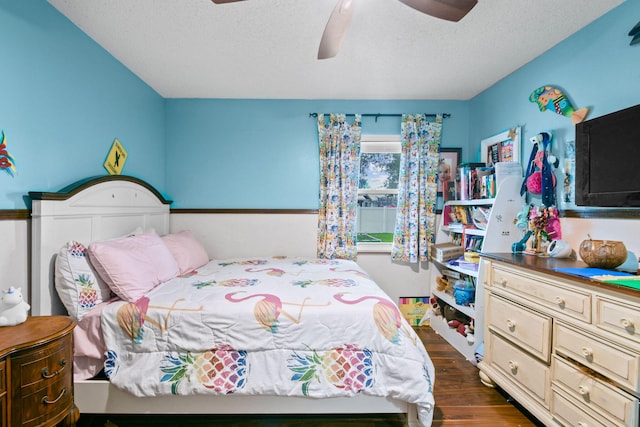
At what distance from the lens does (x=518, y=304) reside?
5.79ft

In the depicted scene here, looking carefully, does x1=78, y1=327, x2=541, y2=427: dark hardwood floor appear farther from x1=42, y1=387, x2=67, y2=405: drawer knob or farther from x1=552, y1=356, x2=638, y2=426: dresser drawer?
x1=42, y1=387, x2=67, y2=405: drawer knob

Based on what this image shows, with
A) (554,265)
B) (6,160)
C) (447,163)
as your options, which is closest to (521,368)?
(554,265)

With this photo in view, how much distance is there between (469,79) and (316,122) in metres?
1.46

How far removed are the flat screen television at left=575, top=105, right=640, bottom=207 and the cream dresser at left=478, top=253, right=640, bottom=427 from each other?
0.40 metres

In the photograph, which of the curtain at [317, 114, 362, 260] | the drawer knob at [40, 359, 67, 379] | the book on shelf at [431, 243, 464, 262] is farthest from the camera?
the curtain at [317, 114, 362, 260]

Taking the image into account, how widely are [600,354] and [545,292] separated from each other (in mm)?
341

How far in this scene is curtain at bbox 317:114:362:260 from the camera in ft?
10.2

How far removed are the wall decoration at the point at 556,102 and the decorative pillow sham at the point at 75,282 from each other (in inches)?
120

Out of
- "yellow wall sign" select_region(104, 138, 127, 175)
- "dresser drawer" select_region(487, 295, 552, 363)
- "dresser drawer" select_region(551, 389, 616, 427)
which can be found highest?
"yellow wall sign" select_region(104, 138, 127, 175)

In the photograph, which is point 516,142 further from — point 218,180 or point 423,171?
point 218,180

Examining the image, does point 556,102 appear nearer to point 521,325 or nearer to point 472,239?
point 472,239

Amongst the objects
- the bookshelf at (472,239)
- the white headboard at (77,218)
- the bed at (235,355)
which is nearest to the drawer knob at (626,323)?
the bed at (235,355)

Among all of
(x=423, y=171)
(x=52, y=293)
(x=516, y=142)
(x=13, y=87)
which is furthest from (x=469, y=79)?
(x=52, y=293)

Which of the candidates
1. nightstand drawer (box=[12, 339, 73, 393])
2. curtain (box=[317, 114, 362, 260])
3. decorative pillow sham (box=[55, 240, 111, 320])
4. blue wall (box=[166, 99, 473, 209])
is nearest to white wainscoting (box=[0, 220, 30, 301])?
decorative pillow sham (box=[55, 240, 111, 320])
